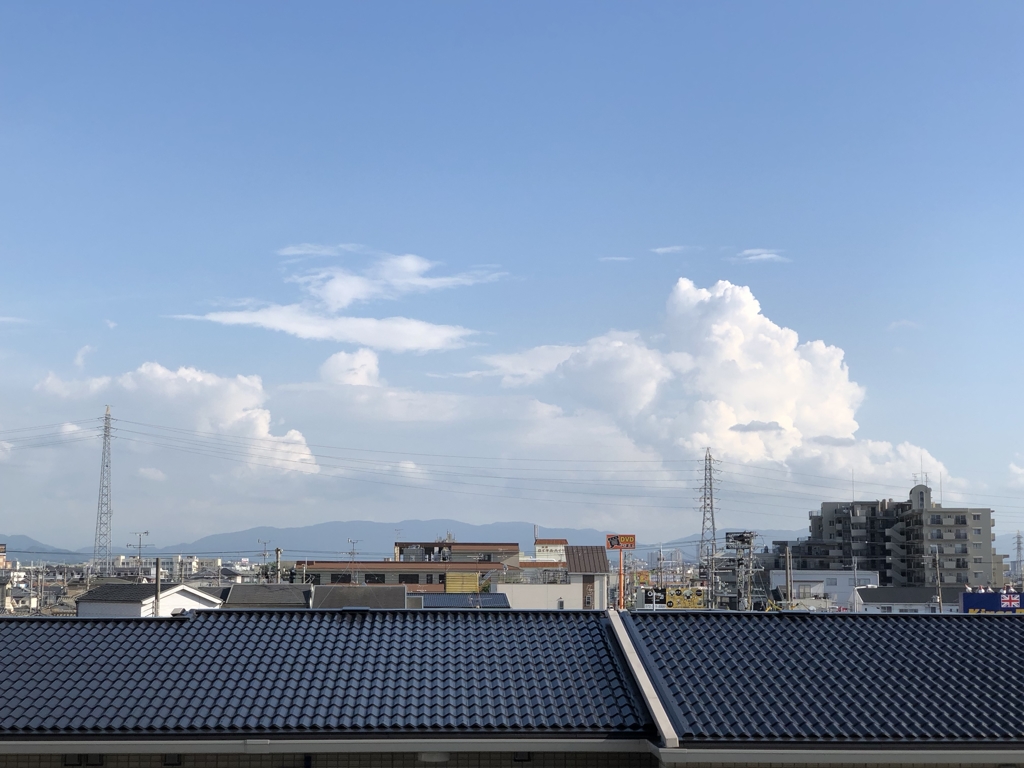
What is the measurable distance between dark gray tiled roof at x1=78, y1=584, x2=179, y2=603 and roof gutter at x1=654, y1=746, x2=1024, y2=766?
1493 inches

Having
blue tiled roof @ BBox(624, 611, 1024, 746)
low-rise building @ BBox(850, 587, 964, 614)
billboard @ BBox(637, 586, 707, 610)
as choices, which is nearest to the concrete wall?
billboard @ BBox(637, 586, 707, 610)

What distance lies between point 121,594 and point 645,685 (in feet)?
131

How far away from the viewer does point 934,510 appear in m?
95.5

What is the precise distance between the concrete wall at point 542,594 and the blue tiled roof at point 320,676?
152ft

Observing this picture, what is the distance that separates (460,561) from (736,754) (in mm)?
69047

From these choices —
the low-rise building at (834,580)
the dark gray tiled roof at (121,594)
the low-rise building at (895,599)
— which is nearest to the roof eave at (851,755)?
the dark gray tiled roof at (121,594)

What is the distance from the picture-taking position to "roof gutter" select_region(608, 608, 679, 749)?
8844mm

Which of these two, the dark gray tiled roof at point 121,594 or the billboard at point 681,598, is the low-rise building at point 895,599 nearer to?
the billboard at point 681,598

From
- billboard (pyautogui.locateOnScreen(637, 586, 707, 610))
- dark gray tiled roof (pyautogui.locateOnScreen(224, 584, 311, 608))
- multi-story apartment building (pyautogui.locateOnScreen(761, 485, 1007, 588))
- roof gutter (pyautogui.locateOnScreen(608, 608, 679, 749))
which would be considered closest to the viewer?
roof gutter (pyautogui.locateOnScreen(608, 608, 679, 749))

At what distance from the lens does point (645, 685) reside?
9789mm

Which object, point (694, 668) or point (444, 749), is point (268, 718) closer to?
point (444, 749)

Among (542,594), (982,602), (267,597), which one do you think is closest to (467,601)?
(267,597)

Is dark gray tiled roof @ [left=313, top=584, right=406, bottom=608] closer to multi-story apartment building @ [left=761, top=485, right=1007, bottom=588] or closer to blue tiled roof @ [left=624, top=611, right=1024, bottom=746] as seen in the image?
blue tiled roof @ [left=624, top=611, right=1024, bottom=746]

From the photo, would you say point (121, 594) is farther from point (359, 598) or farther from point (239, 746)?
point (239, 746)
